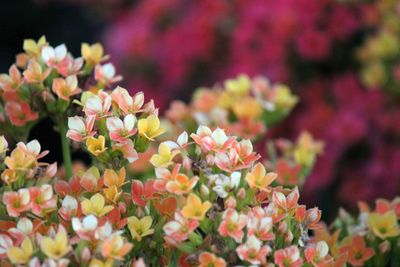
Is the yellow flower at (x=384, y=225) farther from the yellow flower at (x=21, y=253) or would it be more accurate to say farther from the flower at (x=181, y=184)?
the yellow flower at (x=21, y=253)

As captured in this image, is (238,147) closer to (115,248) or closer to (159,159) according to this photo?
(159,159)

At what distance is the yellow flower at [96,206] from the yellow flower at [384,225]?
1.37 ft

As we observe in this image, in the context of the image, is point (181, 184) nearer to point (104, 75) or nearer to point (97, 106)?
point (97, 106)

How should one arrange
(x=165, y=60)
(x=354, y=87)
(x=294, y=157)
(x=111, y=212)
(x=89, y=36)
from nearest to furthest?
(x=111, y=212) < (x=294, y=157) < (x=354, y=87) < (x=165, y=60) < (x=89, y=36)

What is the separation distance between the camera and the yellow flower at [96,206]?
944mm

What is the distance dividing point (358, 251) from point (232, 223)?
34 cm

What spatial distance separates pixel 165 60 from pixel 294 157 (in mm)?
1111

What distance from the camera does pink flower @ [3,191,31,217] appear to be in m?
0.94

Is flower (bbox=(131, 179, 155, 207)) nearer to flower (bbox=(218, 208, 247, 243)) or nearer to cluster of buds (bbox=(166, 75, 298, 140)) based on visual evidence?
flower (bbox=(218, 208, 247, 243))

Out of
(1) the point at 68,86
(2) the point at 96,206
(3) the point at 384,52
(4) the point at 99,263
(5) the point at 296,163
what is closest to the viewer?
(4) the point at 99,263

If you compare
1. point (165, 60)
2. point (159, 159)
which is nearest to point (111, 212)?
point (159, 159)

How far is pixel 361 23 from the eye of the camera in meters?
2.22

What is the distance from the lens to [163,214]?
38.4 inches

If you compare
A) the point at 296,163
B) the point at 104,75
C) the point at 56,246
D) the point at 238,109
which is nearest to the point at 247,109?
the point at 238,109
